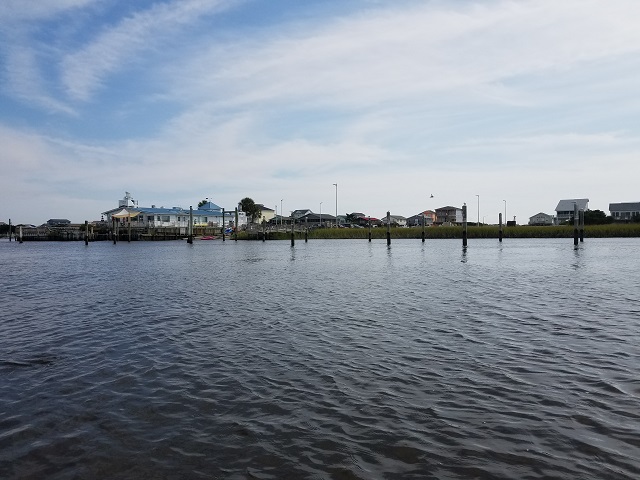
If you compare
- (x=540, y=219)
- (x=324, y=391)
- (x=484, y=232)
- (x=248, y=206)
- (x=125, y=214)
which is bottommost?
(x=324, y=391)

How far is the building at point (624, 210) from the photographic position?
137000mm

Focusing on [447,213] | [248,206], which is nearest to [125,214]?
[248,206]

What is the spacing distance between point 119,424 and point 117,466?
141 centimetres

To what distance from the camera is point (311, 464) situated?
5797mm

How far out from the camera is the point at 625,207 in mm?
140500

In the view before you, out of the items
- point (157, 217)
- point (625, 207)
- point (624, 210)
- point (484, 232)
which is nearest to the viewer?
point (484, 232)

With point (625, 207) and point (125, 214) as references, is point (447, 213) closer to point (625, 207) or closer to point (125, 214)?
point (625, 207)

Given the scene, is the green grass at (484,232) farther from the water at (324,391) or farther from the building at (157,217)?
the water at (324,391)

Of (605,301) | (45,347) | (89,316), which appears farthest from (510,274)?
(45,347)

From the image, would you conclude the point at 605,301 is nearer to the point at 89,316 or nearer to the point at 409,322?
the point at 409,322

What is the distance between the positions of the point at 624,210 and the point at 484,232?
68.2 m

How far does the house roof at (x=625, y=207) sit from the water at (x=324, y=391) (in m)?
146

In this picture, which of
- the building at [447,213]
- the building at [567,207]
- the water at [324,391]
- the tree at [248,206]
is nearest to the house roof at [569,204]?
the building at [567,207]

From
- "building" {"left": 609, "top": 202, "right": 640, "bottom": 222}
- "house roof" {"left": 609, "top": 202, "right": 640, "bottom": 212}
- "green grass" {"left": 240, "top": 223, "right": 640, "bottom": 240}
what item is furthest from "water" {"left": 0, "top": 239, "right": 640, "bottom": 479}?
"house roof" {"left": 609, "top": 202, "right": 640, "bottom": 212}
